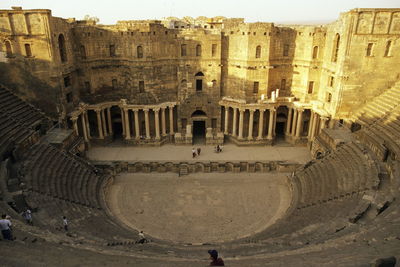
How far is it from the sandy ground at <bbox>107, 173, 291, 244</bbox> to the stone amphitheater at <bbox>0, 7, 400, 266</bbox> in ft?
0.42

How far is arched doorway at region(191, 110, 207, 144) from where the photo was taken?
104ft

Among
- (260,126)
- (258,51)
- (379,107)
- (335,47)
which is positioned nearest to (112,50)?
(258,51)

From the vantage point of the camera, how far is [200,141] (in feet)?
103

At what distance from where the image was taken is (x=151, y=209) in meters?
20.9

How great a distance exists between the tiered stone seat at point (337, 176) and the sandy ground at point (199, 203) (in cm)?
181

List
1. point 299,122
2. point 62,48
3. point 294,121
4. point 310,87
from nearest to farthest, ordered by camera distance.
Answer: point 62,48 < point 310,87 < point 299,122 < point 294,121

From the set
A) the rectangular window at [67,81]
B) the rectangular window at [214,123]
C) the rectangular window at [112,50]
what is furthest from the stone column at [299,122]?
the rectangular window at [67,81]

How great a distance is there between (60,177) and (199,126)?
1742cm

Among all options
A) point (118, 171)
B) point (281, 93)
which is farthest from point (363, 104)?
point (118, 171)

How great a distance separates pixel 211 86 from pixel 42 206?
64.4 ft

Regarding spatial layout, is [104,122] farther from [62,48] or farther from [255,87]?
[255,87]

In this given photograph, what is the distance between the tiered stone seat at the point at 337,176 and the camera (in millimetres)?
17734

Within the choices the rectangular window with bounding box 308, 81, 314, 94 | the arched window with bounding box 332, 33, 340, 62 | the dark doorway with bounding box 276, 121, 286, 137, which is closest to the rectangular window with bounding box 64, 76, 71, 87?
the dark doorway with bounding box 276, 121, 286, 137

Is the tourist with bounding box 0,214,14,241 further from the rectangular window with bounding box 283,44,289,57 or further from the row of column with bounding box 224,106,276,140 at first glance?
the rectangular window with bounding box 283,44,289,57
